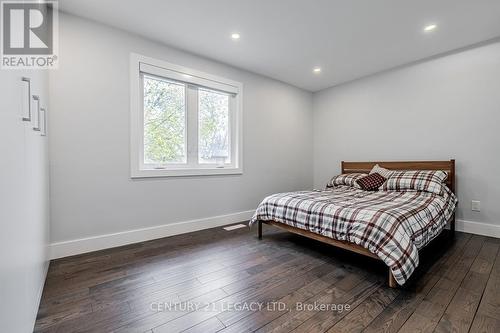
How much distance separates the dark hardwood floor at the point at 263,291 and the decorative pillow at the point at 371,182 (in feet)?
3.37

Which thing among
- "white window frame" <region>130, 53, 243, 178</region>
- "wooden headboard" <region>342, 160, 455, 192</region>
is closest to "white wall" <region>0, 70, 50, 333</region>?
"white window frame" <region>130, 53, 243, 178</region>

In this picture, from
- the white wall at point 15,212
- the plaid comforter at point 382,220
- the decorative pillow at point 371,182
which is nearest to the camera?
the white wall at point 15,212

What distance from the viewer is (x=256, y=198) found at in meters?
3.98

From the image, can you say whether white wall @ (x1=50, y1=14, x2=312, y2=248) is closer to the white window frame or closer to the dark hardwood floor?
the white window frame

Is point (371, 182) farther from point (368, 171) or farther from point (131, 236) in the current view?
point (131, 236)

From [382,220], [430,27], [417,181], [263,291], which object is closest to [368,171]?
[417,181]

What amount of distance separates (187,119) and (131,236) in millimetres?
1681

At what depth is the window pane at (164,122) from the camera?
291 centimetres

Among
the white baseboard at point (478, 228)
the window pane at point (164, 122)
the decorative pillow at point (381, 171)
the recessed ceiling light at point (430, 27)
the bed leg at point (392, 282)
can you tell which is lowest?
the bed leg at point (392, 282)

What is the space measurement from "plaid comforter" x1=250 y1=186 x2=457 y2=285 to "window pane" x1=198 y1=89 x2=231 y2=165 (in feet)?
3.88

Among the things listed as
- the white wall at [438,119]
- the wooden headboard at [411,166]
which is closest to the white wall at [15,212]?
the wooden headboard at [411,166]

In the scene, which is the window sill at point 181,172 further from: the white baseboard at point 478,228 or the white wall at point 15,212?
the white baseboard at point 478,228

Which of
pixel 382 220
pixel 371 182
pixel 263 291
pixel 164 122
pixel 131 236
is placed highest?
pixel 164 122

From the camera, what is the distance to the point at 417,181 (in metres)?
2.99
